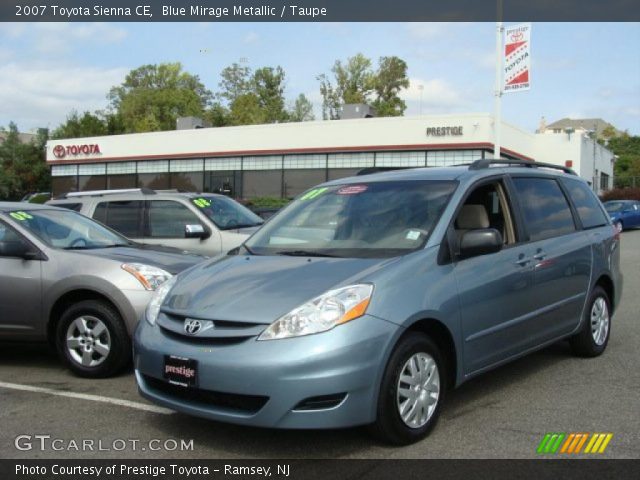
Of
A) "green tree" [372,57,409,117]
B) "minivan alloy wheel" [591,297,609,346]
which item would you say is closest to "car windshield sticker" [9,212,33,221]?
"minivan alloy wheel" [591,297,609,346]

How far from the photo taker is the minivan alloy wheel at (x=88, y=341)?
5.97 m

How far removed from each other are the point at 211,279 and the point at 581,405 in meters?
2.78

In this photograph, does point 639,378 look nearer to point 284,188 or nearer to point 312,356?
point 312,356

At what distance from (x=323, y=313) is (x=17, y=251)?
364cm

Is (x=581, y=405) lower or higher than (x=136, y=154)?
lower

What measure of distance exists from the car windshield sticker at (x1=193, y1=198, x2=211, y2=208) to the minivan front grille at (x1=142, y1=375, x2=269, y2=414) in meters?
5.80

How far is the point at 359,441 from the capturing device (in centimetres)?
426

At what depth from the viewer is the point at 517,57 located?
1998 centimetres

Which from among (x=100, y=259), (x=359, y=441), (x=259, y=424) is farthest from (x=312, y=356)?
(x=100, y=259)

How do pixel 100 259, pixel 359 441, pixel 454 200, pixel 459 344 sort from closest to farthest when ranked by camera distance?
pixel 359 441 < pixel 459 344 < pixel 454 200 < pixel 100 259

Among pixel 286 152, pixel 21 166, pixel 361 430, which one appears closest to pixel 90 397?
pixel 361 430

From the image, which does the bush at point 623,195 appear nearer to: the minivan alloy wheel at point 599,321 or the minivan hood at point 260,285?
the minivan alloy wheel at point 599,321

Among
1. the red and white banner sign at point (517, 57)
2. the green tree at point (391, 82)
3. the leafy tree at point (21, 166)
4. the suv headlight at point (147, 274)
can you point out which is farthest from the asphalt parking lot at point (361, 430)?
the green tree at point (391, 82)

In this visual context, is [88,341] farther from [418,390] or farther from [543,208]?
[543,208]
